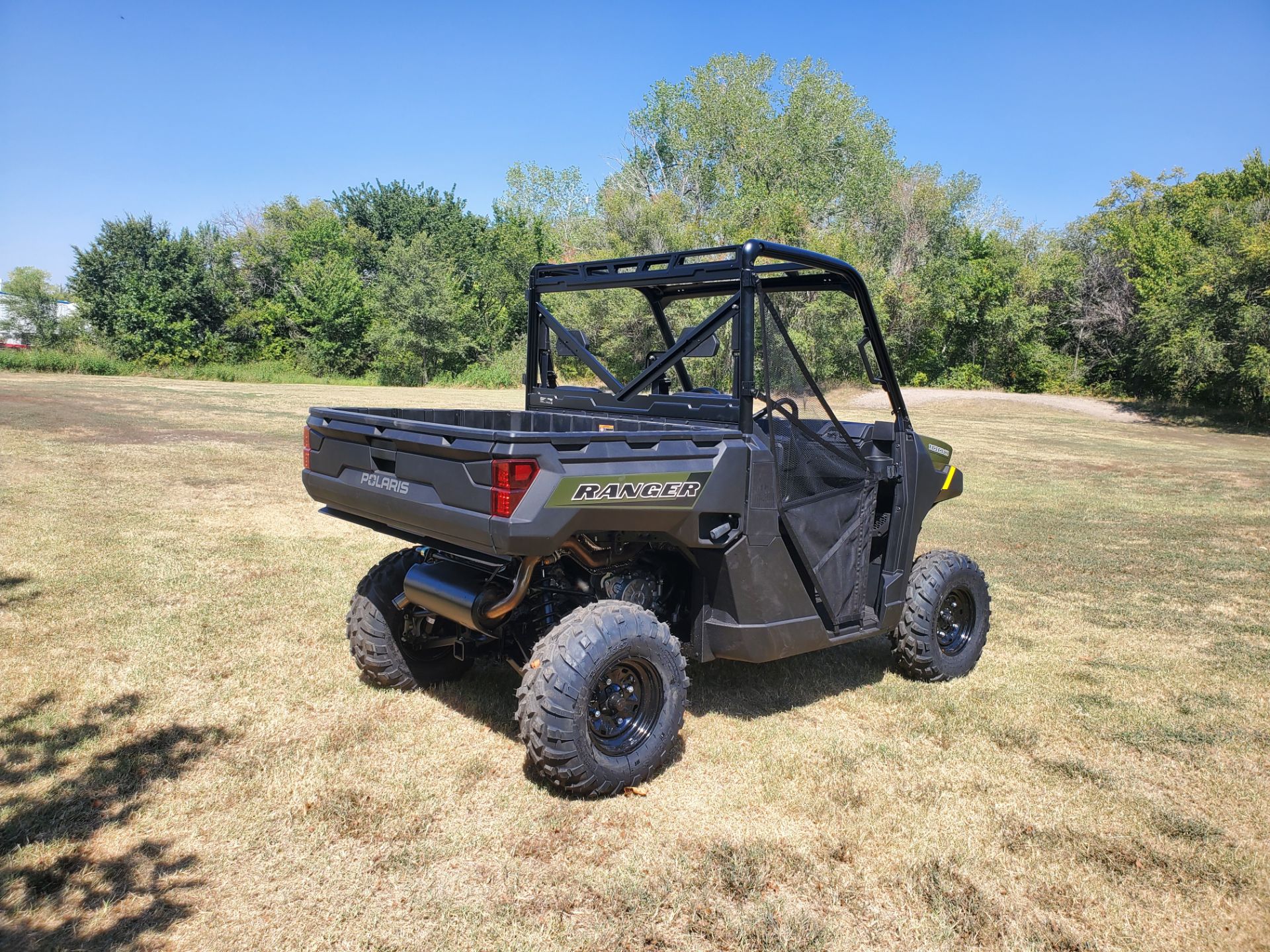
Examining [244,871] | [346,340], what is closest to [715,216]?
[346,340]

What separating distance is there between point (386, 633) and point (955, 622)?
3.38 meters

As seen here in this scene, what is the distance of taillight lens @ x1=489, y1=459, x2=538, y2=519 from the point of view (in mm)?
3277

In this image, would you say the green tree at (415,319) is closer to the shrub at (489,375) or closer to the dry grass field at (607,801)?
the shrub at (489,375)

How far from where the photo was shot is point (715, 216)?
117 ft

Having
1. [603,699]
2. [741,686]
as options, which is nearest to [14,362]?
[741,686]

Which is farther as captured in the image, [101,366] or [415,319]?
[415,319]

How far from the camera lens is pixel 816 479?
4289 millimetres

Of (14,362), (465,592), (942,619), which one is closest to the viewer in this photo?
(465,592)

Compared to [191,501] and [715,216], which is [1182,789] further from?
[715,216]

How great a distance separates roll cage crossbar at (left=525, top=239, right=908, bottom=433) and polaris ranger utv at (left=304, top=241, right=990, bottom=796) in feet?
0.05

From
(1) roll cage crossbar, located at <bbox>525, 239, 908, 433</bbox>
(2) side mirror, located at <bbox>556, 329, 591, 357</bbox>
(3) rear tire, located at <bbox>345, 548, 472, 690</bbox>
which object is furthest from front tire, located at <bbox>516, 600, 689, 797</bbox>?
(2) side mirror, located at <bbox>556, 329, 591, 357</bbox>

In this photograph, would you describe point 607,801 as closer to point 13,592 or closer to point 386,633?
point 386,633

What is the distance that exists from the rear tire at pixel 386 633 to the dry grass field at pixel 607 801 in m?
0.15

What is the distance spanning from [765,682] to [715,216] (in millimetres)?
32707
